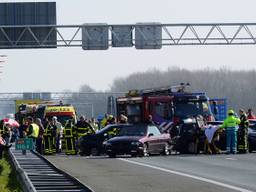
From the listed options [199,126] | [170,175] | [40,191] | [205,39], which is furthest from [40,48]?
[40,191]

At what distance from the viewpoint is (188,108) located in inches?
1577

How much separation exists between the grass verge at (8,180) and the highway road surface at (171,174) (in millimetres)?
1523

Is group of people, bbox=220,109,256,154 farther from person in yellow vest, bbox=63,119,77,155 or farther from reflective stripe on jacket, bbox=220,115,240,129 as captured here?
person in yellow vest, bbox=63,119,77,155

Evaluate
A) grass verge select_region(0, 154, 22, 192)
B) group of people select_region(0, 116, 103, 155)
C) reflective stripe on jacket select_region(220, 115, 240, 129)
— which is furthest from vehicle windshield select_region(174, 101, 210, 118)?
grass verge select_region(0, 154, 22, 192)

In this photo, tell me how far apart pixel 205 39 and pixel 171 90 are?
16.2m

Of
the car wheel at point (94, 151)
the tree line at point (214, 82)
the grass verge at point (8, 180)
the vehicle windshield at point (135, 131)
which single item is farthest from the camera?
the tree line at point (214, 82)

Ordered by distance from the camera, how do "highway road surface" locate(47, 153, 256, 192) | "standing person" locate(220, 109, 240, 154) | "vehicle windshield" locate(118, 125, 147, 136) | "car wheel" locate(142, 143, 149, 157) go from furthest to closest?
"vehicle windshield" locate(118, 125, 147, 136)
"standing person" locate(220, 109, 240, 154)
"car wheel" locate(142, 143, 149, 157)
"highway road surface" locate(47, 153, 256, 192)

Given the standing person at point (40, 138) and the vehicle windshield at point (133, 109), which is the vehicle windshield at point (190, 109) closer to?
the vehicle windshield at point (133, 109)

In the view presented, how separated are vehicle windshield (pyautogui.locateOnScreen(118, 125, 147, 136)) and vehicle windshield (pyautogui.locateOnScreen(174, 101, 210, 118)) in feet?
20.9

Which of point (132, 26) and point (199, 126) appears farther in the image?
point (132, 26)

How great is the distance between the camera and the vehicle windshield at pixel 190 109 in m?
39.9

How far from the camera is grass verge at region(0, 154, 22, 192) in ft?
56.3

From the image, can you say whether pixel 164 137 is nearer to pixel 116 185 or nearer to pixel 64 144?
pixel 64 144

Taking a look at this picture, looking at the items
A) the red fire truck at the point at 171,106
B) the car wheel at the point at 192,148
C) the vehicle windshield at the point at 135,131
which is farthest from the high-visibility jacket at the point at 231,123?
the red fire truck at the point at 171,106
